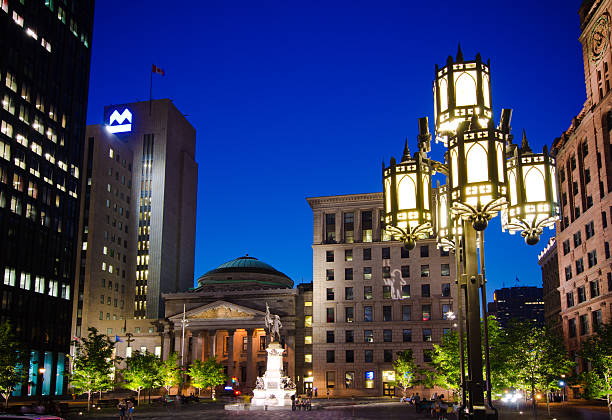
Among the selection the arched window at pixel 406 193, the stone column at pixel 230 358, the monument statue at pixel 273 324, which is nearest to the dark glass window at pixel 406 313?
the stone column at pixel 230 358

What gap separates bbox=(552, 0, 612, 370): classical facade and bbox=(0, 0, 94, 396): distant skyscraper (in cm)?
7363

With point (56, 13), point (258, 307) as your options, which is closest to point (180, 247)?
point (258, 307)

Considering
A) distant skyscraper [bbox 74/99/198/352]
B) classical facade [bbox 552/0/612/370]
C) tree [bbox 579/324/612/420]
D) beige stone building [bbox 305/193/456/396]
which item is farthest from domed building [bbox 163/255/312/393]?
tree [bbox 579/324/612/420]

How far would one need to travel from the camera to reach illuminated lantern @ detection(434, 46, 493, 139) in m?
14.4

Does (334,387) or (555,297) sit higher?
(555,297)

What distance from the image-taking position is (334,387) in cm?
11306

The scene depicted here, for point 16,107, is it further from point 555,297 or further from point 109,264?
point 555,297

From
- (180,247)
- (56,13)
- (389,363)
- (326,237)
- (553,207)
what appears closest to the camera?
(553,207)

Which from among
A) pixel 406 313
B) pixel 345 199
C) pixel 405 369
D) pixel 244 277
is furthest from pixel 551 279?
pixel 244 277

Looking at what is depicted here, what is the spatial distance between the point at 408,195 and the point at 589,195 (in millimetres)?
73513

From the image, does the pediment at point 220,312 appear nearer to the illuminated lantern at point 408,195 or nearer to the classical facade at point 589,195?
the classical facade at point 589,195

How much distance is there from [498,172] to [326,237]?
109 metres

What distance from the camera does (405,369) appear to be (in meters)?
99.6

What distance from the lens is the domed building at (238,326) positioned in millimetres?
121812
